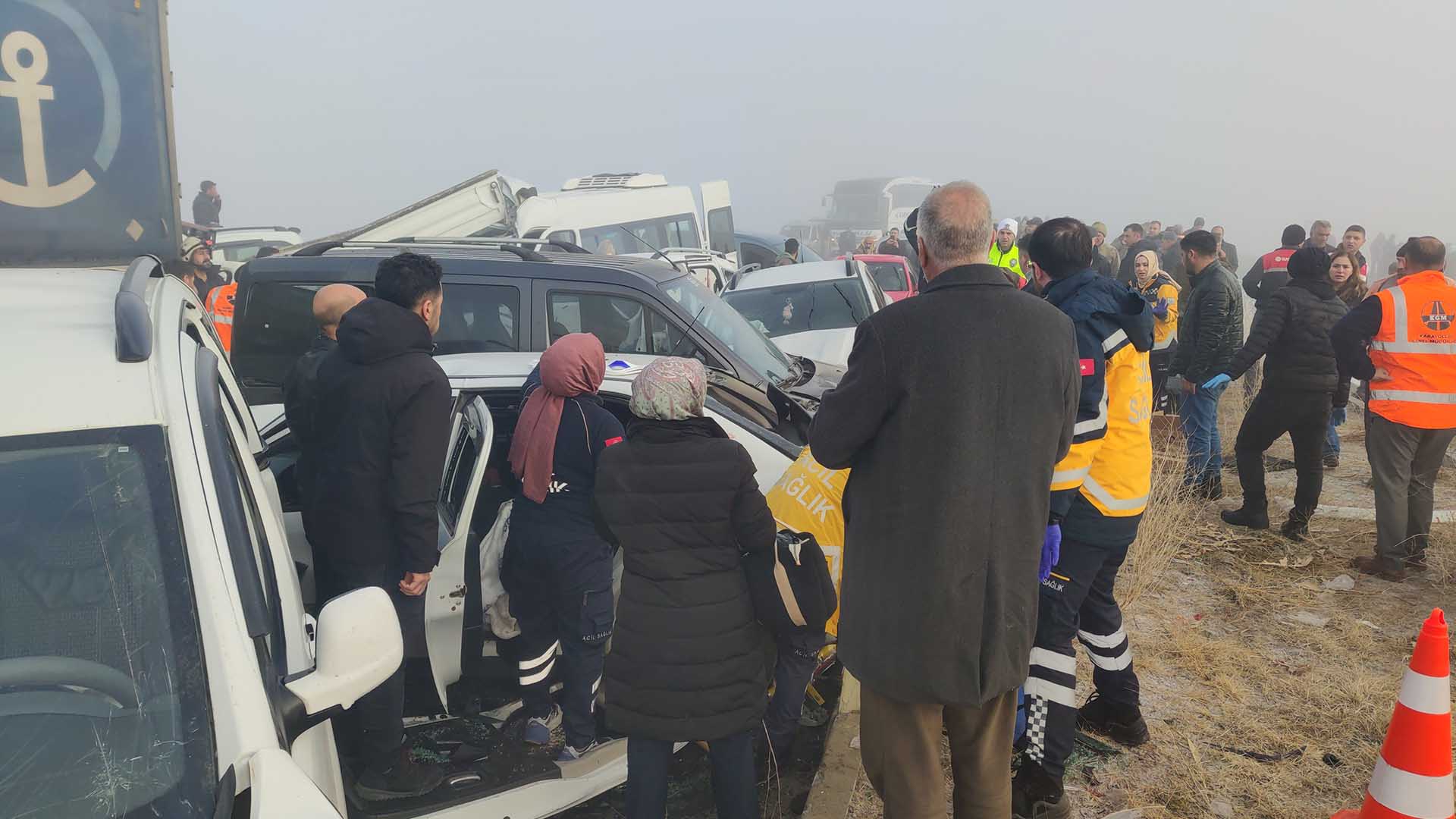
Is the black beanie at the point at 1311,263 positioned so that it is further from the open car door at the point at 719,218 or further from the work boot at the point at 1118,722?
the open car door at the point at 719,218

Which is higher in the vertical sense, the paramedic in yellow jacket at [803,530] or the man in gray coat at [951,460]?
the man in gray coat at [951,460]

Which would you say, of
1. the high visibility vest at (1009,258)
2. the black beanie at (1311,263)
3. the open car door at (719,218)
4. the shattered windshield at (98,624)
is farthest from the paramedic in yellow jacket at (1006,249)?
the open car door at (719,218)

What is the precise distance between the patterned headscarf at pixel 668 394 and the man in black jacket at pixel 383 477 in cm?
89

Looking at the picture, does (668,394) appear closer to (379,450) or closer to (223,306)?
(379,450)

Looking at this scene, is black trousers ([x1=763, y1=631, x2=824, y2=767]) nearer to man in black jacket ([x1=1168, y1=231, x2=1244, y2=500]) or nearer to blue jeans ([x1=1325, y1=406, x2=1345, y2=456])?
man in black jacket ([x1=1168, y1=231, x2=1244, y2=500])

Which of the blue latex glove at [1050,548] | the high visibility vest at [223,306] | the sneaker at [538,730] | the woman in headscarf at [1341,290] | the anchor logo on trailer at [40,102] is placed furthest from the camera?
the high visibility vest at [223,306]

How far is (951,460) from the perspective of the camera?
2.14 metres

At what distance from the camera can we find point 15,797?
1397mm

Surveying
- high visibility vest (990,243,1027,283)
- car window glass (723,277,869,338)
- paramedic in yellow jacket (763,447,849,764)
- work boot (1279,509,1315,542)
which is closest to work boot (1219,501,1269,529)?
work boot (1279,509,1315,542)

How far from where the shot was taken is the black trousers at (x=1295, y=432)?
558 cm

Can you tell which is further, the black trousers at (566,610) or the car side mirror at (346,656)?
the black trousers at (566,610)

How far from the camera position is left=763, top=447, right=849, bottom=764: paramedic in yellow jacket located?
3217 mm

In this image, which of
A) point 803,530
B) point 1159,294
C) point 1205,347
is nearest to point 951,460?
point 803,530

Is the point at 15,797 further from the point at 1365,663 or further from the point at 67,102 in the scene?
the point at 1365,663
